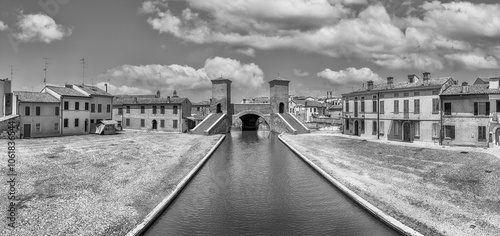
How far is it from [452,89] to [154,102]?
48598mm

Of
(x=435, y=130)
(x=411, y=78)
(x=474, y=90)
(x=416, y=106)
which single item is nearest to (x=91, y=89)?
(x=416, y=106)

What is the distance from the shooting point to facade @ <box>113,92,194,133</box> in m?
56.8

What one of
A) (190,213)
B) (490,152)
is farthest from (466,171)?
(190,213)

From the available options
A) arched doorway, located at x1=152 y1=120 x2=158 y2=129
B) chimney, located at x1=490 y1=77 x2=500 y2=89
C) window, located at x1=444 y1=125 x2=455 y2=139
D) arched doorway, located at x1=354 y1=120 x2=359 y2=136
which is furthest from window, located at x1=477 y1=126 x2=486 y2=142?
arched doorway, located at x1=152 y1=120 x2=158 y2=129

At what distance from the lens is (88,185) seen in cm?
1919

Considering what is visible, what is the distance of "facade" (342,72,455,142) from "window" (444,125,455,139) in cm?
73

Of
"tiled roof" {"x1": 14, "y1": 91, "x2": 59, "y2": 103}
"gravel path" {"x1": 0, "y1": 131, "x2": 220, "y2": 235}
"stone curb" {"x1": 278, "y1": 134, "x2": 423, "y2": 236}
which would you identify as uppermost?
"tiled roof" {"x1": 14, "y1": 91, "x2": 59, "y2": 103}

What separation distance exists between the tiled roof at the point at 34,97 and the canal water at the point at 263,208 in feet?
93.2

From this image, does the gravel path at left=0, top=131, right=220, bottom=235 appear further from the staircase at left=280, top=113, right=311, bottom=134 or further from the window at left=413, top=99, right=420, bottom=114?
the staircase at left=280, top=113, right=311, bottom=134

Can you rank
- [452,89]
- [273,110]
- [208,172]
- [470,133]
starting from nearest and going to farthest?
[208,172] → [470,133] → [452,89] → [273,110]

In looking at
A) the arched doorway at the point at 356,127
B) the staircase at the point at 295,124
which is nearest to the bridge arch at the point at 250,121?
the staircase at the point at 295,124

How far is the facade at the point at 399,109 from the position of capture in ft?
114

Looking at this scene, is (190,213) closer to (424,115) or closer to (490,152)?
(490,152)

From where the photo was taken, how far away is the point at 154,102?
57.7 metres
